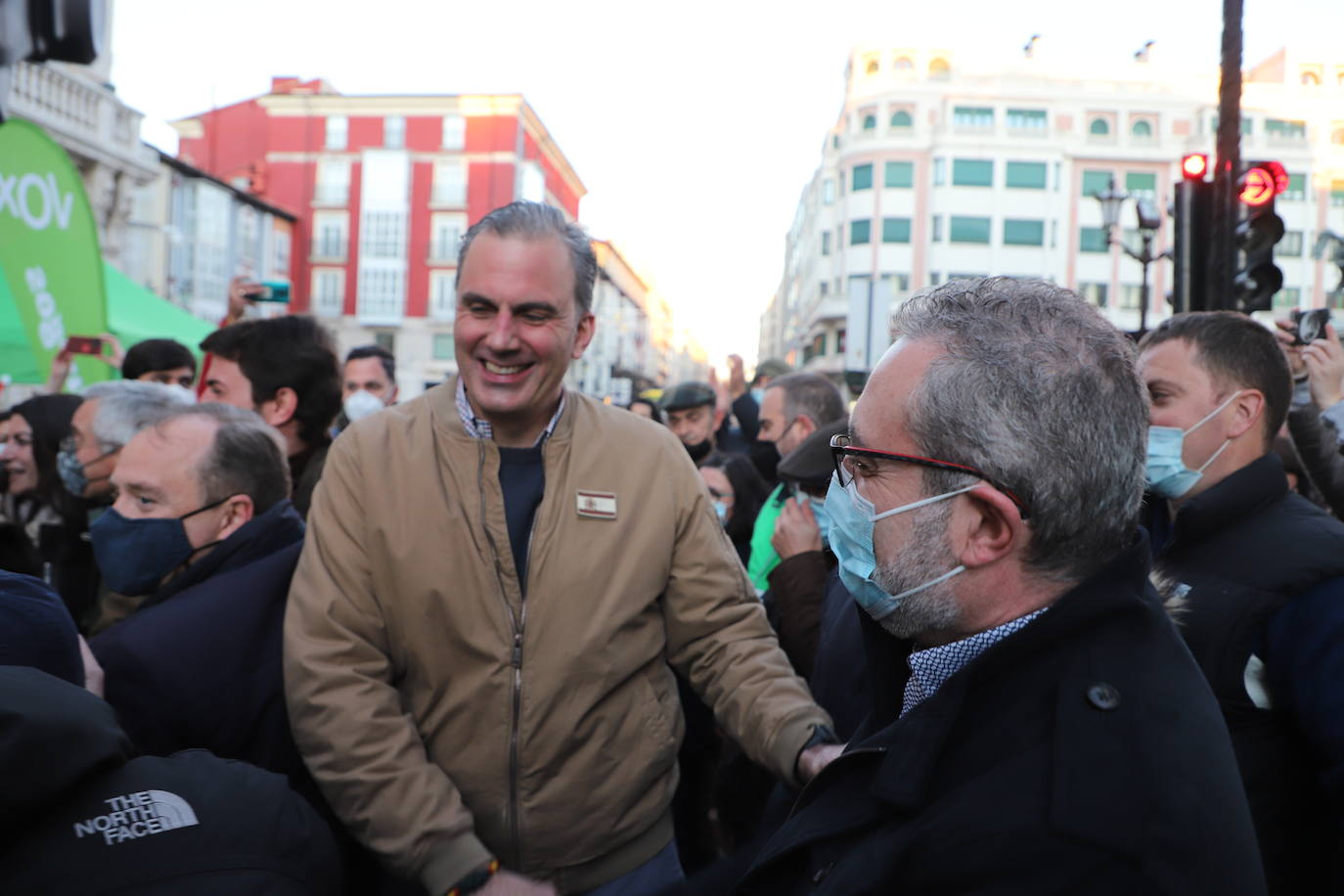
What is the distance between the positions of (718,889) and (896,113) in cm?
6136

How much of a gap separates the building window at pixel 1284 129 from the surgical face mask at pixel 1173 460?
65.3 m

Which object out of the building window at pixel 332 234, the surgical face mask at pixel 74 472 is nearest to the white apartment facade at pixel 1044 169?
the building window at pixel 332 234

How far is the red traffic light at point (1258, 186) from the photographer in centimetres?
675

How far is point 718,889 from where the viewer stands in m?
1.69

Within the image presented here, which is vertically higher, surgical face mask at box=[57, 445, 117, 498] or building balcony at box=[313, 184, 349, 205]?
building balcony at box=[313, 184, 349, 205]

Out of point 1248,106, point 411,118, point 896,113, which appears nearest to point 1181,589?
point 411,118

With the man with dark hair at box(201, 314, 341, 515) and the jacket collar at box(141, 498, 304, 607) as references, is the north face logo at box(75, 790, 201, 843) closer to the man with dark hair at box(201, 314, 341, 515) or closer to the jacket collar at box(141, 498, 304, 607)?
the jacket collar at box(141, 498, 304, 607)

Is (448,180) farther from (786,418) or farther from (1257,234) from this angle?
(786,418)

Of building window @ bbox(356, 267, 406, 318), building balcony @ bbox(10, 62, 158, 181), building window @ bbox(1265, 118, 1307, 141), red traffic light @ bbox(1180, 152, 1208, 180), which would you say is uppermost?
building window @ bbox(1265, 118, 1307, 141)

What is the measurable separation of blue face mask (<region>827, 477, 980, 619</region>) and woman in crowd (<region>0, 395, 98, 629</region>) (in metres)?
2.77

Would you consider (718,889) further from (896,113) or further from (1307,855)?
(896,113)

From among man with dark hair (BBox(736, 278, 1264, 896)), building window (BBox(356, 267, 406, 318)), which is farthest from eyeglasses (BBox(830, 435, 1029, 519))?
building window (BBox(356, 267, 406, 318))

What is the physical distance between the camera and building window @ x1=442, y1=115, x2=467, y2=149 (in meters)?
53.3

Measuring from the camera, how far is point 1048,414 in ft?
4.61
